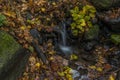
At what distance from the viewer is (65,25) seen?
900cm

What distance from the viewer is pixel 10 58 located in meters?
6.11

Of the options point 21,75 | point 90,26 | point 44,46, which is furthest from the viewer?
point 90,26

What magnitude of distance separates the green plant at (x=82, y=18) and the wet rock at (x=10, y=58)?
2.60 m

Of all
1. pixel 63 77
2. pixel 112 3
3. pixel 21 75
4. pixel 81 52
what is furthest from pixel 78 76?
pixel 112 3

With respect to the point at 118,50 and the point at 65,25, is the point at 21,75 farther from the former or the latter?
the point at 118,50

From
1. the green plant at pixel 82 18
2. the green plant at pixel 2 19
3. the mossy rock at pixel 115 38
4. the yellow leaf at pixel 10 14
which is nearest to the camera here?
the green plant at pixel 2 19

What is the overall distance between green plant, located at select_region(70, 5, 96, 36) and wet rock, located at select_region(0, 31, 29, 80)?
260cm

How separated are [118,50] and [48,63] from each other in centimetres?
251

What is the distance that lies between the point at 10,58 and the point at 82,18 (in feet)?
11.6

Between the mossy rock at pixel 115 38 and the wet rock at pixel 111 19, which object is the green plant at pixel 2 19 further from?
the mossy rock at pixel 115 38

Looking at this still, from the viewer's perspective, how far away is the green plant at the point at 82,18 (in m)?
8.73

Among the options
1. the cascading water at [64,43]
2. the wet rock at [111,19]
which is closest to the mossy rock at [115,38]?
the wet rock at [111,19]

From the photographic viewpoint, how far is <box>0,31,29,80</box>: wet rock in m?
5.98

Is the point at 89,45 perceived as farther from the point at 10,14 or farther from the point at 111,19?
the point at 10,14
